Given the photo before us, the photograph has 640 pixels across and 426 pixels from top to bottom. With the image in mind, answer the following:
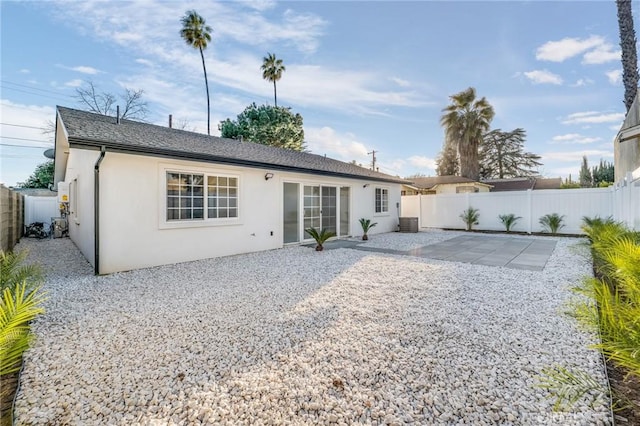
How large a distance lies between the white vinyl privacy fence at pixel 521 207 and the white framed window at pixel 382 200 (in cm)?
346

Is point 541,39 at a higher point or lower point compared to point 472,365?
higher

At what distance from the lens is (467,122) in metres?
25.1

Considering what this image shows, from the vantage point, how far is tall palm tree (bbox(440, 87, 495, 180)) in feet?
81.4

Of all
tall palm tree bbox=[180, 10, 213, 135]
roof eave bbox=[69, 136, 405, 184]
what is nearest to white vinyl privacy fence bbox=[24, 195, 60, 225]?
roof eave bbox=[69, 136, 405, 184]

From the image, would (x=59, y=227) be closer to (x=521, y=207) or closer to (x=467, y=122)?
(x=521, y=207)

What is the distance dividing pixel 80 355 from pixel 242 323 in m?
1.70

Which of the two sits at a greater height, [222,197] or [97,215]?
[222,197]

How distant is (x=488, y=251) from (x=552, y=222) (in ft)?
20.8

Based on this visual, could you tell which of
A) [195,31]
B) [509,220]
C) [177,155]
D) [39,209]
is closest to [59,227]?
[39,209]

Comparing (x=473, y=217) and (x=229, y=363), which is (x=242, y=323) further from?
(x=473, y=217)

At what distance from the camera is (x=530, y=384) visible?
2486 millimetres

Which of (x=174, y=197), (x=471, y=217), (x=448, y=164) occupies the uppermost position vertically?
(x=448, y=164)

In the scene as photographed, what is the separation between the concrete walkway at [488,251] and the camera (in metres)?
7.66

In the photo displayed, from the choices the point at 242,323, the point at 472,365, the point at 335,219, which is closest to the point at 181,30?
the point at 335,219
